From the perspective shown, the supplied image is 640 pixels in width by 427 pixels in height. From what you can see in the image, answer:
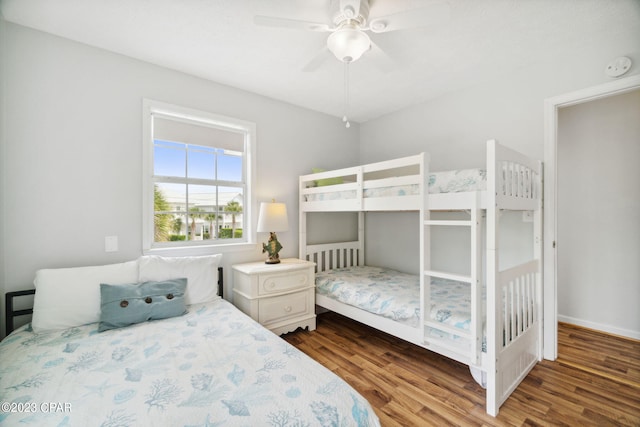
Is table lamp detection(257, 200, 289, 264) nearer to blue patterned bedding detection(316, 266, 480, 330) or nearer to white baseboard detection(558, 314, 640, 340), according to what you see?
blue patterned bedding detection(316, 266, 480, 330)

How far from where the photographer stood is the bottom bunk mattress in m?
2.04

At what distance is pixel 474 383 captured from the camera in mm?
2033

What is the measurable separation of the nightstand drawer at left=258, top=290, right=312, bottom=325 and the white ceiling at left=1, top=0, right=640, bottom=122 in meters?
2.13

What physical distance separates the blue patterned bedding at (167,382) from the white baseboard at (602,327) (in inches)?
127

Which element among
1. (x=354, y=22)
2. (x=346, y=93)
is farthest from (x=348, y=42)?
(x=346, y=93)

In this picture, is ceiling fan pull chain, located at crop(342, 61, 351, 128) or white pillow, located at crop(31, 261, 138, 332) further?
ceiling fan pull chain, located at crop(342, 61, 351, 128)

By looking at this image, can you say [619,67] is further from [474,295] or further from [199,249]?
[199,249]

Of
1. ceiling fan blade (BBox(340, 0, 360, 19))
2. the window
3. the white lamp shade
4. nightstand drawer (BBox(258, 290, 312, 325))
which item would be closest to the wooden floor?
nightstand drawer (BBox(258, 290, 312, 325))

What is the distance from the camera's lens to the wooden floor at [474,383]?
1.70 metres

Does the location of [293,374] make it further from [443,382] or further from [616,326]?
[616,326]

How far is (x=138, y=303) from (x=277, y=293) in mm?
1142

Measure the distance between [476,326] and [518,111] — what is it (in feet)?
6.60

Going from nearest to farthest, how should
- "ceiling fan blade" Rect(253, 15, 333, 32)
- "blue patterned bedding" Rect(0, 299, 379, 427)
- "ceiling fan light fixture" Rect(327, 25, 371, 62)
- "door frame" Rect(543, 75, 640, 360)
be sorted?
"blue patterned bedding" Rect(0, 299, 379, 427)
"ceiling fan blade" Rect(253, 15, 333, 32)
"ceiling fan light fixture" Rect(327, 25, 371, 62)
"door frame" Rect(543, 75, 640, 360)

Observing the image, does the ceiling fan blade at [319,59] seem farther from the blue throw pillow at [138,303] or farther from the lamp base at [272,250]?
the blue throw pillow at [138,303]
